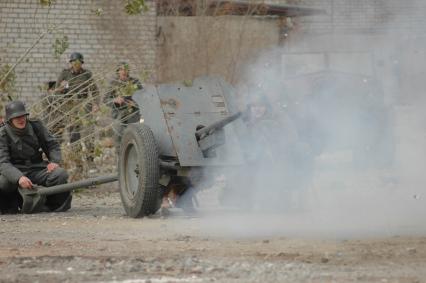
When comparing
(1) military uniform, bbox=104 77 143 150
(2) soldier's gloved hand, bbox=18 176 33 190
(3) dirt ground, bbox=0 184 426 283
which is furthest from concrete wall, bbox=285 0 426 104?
(2) soldier's gloved hand, bbox=18 176 33 190

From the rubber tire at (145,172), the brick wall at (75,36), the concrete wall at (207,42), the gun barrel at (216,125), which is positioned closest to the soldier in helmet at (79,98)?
the rubber tire at (145,172)

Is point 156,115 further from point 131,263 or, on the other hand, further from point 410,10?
point 131,263

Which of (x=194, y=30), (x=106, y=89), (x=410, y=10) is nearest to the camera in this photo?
(x=410, y=10)

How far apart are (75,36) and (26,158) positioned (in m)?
13.4

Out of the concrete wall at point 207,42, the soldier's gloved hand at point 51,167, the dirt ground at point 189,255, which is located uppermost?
the concrete wall at point 207,42

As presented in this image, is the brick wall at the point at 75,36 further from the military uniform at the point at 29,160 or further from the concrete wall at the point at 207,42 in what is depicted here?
the military uniform at the point at 29,160

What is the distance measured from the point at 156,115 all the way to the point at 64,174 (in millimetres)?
1655

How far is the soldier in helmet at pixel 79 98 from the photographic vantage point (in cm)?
1733

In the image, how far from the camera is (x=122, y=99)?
1728cm

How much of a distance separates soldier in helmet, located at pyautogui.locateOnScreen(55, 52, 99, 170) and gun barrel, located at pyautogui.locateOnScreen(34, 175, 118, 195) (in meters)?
3.35

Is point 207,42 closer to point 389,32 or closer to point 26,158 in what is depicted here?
point 26,158

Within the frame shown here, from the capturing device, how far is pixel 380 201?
1428cm

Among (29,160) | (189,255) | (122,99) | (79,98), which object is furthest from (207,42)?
(189,255)

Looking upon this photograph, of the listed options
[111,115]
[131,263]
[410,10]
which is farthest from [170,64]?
[131,263]
